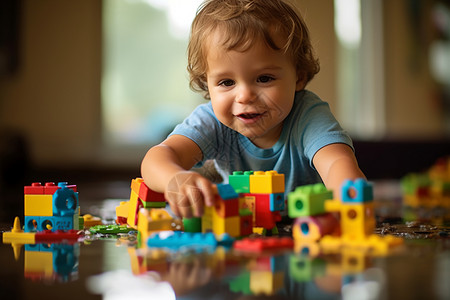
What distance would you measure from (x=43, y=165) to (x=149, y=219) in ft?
9.99

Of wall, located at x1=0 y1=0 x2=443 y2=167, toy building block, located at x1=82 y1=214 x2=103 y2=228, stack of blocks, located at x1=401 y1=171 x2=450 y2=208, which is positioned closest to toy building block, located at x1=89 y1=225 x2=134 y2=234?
toy building block, located at x1=82 y1=214 x2=103 y2=228

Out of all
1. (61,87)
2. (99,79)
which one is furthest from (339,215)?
(61,87)

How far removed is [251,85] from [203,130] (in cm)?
22

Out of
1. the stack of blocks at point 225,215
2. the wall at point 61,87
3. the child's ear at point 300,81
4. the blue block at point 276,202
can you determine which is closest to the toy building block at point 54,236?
the stack of blocks at point 225,215

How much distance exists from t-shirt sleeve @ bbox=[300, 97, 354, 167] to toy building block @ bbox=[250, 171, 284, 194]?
150 mm

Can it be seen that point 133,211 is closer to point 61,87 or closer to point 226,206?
point 226,206

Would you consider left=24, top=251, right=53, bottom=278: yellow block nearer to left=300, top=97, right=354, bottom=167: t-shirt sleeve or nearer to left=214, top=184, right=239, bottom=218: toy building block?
left=214, top=184, right=239, bottom=218: toy building block

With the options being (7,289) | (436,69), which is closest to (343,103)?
(436,69)

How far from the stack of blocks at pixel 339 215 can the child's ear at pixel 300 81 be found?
1.49 feet

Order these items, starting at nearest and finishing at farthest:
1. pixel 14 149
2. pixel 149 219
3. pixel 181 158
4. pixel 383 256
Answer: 1. pixel 383 256
2. pixel 149 219
3. pixel 181 158
4. pixel 14 149

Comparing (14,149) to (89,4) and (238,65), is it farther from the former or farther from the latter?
(238,65)

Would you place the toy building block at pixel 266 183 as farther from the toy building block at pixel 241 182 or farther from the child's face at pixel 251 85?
the child's face at pixel 251 85

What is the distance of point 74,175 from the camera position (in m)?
3.49

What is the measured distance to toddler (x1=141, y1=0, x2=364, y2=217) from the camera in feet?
3.34
